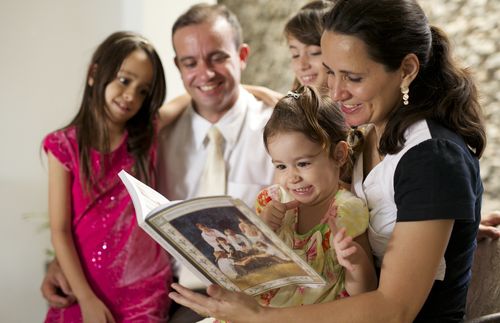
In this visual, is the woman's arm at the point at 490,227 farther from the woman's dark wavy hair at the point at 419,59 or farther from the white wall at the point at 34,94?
the white wall at the point at 34,94

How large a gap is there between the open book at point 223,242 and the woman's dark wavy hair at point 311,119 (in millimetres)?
343

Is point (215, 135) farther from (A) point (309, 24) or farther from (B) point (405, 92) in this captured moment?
(B) point (405, 92)

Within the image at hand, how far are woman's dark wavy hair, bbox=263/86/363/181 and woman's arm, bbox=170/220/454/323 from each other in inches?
11.9

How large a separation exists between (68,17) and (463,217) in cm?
264

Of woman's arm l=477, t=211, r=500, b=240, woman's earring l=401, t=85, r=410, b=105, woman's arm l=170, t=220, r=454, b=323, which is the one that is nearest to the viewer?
woman's arm l=170, t=220, r=454, b=323

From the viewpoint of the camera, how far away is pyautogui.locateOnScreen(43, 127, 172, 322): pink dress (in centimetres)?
235

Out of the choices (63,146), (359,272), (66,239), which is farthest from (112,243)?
(359,272)

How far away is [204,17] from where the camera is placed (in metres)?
2.59

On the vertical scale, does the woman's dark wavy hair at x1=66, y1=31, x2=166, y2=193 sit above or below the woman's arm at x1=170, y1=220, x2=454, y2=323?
above

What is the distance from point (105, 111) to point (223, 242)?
1.14 meters

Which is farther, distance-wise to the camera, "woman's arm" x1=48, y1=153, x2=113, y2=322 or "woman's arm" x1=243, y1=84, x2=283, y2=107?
"woman's arm" x1=243, y1=84, x2=283, y2=107

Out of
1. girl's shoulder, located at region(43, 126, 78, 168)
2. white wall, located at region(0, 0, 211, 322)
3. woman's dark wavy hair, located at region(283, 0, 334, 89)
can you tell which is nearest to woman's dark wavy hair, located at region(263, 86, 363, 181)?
woman's dark wavy hair, located at region(283, 0, 334, 89)

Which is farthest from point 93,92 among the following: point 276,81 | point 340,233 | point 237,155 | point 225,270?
point 276,81

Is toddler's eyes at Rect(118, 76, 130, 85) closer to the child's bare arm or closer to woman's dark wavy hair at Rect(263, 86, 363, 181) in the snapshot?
woman's dark wavy hair at Rect(263, 86, 363, 181)
